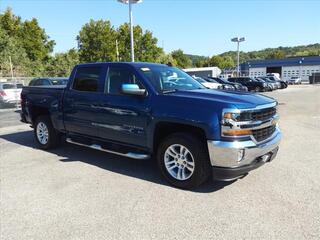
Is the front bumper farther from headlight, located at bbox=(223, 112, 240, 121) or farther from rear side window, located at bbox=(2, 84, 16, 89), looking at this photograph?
rear side window, located at bbox=(2, 84, 16, 89)

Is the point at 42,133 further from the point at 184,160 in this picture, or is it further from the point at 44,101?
the point at 184,160

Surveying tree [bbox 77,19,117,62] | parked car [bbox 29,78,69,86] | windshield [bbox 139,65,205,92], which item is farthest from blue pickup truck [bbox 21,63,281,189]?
tree [bbox 77,19,117,62]

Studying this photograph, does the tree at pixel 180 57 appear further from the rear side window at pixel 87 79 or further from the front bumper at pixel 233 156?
the front bumper at pixel 233 156

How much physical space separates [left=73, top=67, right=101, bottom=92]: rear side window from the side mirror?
1.14 metres

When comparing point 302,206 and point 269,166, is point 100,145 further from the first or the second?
point 302,206

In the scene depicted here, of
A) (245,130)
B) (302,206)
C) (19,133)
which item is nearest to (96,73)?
(245,130)

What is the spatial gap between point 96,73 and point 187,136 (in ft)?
7.93

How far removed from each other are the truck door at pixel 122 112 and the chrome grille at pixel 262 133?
5.41 feet

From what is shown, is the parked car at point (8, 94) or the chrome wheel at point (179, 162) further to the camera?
the parked car at point (8, 94)

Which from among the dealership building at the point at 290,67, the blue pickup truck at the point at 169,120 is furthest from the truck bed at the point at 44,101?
the dealership building at the point at 290,67

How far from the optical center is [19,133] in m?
9.85

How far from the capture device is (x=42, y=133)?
7555 mm

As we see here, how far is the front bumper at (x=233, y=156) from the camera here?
430 centimetres

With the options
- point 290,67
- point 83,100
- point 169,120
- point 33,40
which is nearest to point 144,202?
point 169,120
